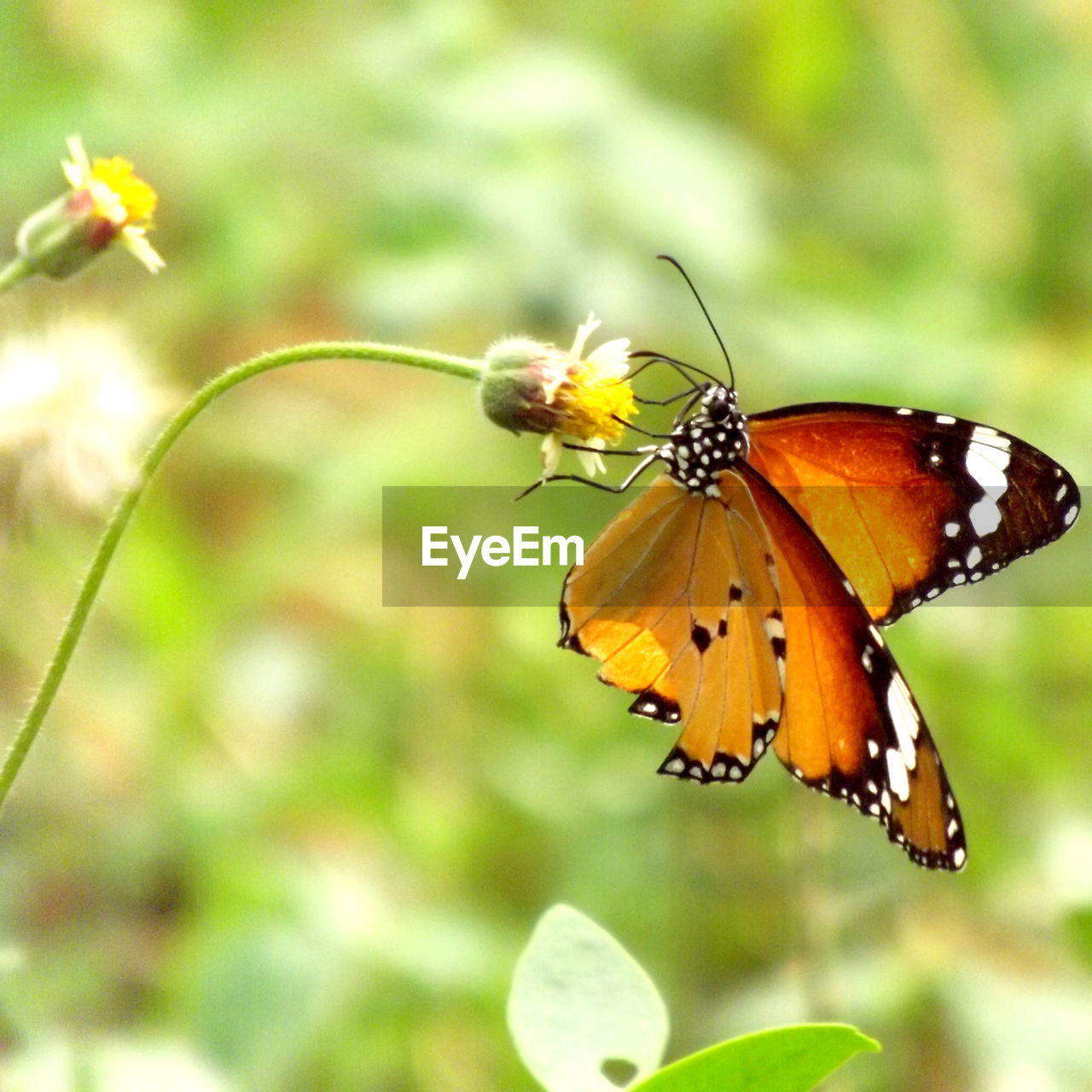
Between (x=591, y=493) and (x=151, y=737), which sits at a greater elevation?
(x=591, y=493)

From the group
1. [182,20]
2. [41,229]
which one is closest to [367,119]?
[182,20]

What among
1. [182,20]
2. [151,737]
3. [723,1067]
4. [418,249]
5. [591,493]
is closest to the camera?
[723,1067]

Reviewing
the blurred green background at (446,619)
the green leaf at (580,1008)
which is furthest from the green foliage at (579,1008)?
the blurred green background at (446,619)

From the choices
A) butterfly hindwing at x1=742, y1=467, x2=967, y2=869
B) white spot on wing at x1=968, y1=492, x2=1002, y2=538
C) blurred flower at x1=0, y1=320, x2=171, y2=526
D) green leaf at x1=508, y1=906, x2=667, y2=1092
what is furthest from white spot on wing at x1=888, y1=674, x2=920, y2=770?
blurred flower at x1=0, y1=320, x2=171, y2=526

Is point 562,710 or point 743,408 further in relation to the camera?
point 562,710

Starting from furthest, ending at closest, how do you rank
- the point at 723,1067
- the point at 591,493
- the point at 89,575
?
the point at 591,493 → the point at 89,575 → the point at 723,1067

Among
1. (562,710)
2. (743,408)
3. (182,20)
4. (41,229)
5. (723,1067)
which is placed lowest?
(723,1067)

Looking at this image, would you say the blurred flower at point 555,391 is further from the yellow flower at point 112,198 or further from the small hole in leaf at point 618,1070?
the small hole in leaf at point 618,1070

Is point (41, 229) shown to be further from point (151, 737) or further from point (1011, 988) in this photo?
point (1011, 988)

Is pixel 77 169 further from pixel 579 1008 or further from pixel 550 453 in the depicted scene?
pixel 579 1008
